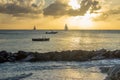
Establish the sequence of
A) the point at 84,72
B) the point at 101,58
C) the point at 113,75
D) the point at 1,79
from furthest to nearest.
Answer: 1. the point at 101,58
2. the point at 84,72
3. the point at 1,79
4. the point at 113,75

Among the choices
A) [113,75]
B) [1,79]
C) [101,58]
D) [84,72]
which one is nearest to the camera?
[113,75]

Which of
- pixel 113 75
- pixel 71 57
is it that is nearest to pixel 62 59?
pixel 71 57

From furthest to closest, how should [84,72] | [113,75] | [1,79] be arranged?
1. [84,72]
2. [1,79]
3. [113,75]

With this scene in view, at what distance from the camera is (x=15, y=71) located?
1479 inches

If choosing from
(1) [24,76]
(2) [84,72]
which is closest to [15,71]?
(1) [24,76]

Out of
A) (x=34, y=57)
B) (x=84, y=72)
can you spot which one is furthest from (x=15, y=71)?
(x=34, y=57)

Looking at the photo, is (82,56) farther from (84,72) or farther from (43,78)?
(43,78)

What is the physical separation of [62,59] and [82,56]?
11.1 ft

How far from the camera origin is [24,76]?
107ft

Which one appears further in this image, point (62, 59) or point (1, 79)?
point (62, 59)

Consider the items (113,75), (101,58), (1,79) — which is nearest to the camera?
(113,75)

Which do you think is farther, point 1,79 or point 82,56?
point 82,56

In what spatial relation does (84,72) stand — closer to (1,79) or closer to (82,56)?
(1,79)

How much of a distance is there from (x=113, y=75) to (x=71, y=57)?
30963 millimetres
